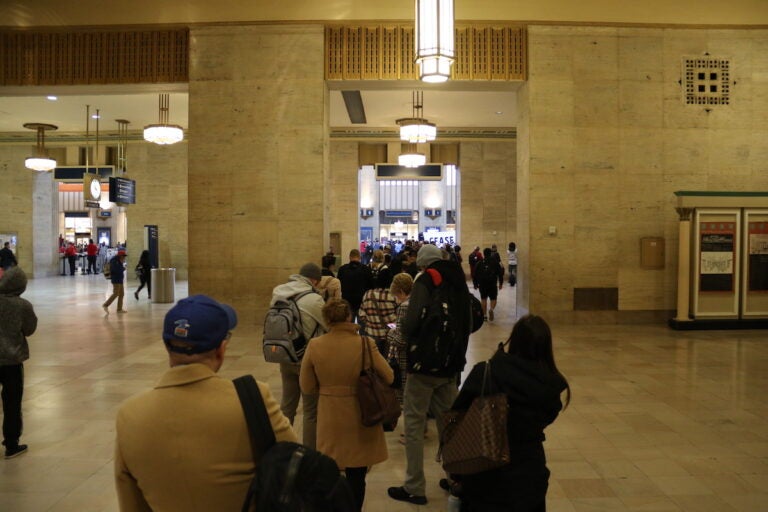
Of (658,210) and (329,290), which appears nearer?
(329,290)

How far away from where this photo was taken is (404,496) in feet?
12.7

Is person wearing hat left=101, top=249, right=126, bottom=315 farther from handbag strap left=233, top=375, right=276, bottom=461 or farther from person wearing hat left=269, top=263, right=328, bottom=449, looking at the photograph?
handbag strap left=233, top=375, right=276, bottom=461

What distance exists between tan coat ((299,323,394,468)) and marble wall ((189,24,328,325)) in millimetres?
8369

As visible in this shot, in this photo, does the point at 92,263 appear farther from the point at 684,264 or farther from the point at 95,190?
the point at 684,264

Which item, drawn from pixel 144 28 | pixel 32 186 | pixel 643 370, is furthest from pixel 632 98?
pixel 32 186

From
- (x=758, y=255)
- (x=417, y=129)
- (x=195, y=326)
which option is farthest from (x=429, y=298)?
(x=417, y=129)

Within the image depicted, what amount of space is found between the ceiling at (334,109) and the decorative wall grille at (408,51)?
121 inches

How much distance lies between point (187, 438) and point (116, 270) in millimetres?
12799

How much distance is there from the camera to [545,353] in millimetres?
2506

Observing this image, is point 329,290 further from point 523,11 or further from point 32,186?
point 32,186

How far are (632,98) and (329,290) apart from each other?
8.33 m

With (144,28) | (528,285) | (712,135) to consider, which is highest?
(144,28)

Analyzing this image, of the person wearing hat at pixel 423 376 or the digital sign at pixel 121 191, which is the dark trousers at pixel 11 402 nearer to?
the person wearing hat at pixel 423 376

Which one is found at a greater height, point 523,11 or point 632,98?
point 523,11
